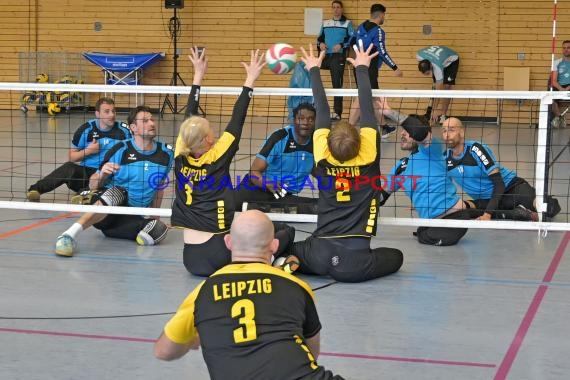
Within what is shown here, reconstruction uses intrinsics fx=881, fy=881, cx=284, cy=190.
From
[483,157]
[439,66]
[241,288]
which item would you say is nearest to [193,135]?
[483,157]

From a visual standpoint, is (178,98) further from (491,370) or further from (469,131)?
(491,370)

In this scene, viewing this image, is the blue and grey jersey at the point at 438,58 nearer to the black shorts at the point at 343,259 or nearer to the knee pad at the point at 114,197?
the knee pad at the point at 114,197

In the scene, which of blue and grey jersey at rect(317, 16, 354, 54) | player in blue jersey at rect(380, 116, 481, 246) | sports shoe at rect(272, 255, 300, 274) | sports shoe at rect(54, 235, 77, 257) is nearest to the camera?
sports shoe at rect(272, 255, 300, 274)

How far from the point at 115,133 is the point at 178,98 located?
409 inches

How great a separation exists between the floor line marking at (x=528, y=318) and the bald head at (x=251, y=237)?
5.60 feet

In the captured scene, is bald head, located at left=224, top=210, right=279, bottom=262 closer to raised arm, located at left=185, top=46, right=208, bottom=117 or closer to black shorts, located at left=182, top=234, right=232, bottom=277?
black shorts, located at left=182, top=234, right=232, bottom=277

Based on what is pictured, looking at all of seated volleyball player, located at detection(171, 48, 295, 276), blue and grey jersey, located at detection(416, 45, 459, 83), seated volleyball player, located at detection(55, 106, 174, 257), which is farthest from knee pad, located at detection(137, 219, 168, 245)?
blue and grey jersey, located at detection(416, 45, 459, 83)

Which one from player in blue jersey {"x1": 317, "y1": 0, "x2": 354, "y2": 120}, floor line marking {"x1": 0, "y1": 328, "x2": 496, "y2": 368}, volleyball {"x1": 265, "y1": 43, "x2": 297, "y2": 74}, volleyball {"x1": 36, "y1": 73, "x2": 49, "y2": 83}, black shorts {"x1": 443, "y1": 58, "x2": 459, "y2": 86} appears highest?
player in blue jersey {"x1": 317, "y1": 0, "x2": 354, "y2": 120}

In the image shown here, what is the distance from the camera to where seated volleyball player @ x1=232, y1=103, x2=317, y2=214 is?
7.78 m

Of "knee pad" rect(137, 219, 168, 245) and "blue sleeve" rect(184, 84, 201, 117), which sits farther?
"knee pad" rect(137, 219, 168, 245)

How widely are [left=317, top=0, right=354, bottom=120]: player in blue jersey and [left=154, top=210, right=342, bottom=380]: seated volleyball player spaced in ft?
46.8

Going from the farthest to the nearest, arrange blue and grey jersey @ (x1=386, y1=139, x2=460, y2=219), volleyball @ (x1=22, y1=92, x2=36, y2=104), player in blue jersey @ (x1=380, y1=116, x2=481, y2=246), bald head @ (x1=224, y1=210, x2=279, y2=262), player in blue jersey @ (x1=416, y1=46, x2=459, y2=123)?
volleyball @ (x1=22, y1=92, x2=36, y2=104) → player in blue jersey @ (x1=416, y1=46, x2=459, y2=123) → blue and grey jersey @ (x1=386, y1=139, x2=460, y2=219) → player in blue jersey @ (x1=380, y1=116, x2=481, y2=246) → bald head @ (x1=224, y1=210, x2=279, y2=262)

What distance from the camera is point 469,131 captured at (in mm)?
16156

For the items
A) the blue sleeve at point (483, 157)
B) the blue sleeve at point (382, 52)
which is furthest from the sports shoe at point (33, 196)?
the blue sleeve at point (382, 52)
